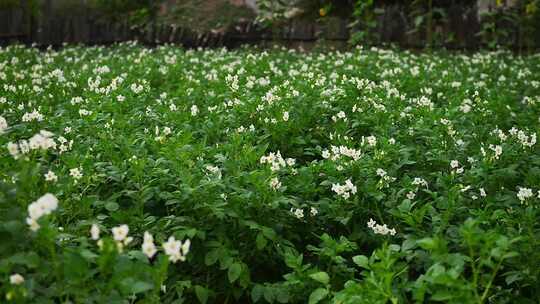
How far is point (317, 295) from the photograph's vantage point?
2.35m

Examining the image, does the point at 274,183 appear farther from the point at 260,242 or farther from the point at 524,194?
the point at 524,194

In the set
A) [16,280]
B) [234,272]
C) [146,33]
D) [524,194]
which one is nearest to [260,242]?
[234,272]

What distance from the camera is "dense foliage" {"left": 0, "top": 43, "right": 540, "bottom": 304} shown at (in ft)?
6.59

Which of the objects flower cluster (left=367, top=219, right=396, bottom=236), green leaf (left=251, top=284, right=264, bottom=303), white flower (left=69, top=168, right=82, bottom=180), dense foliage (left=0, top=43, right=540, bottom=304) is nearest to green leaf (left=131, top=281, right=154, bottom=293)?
dense foliage (left=0, top=43, right=540, bottom=304)

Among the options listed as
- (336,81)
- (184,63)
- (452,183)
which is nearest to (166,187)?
(452,183)

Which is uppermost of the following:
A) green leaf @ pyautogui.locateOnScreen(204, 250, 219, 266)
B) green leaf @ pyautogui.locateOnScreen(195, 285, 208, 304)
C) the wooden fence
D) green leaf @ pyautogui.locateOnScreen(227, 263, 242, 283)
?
green leaf @ pyautogui.locateOnScreen(204, 250, 219, 266)

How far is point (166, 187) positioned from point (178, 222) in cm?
37

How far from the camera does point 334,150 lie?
138 inches

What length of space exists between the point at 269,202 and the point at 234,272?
42 cm

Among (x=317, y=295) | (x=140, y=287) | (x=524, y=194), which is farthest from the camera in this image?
(x=524, y=194)

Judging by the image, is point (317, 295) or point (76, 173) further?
point (76, 173)

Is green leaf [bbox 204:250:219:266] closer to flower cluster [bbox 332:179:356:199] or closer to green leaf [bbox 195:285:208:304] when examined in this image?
green leaf [bbox 195:285:208:304]

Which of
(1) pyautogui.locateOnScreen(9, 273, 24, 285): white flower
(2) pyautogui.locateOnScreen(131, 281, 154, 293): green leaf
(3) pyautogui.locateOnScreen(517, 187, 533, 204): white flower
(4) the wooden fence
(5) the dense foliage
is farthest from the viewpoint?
(4) the wooden fence

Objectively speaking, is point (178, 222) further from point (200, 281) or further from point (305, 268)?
point (305, 268)
